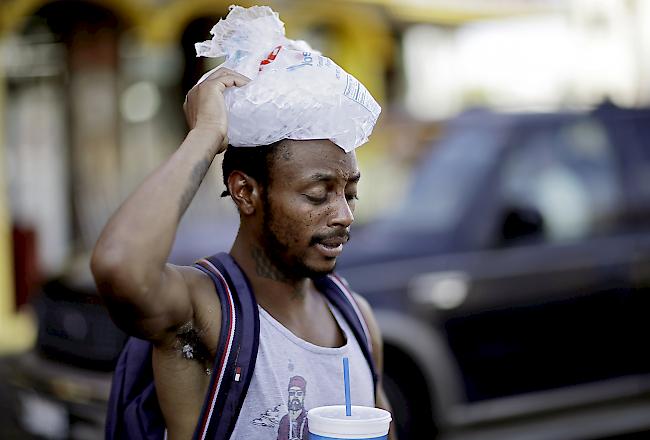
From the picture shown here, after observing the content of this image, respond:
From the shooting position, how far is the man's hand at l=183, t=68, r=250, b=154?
2133 mm

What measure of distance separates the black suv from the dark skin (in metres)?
3.00

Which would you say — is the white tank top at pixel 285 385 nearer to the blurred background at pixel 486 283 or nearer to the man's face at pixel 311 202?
the man's face at pixel 311 202

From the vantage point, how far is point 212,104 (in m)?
2.16

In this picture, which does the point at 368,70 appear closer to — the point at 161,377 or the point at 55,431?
the point at 55,431

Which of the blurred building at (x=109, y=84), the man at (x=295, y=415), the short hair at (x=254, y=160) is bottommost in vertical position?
the man at (x=295, y=415)

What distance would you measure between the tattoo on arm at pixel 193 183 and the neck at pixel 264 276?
12.6 inches

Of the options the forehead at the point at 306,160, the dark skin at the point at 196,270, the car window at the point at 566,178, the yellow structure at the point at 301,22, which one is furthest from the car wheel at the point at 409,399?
the yellow structure at the point at 301,22

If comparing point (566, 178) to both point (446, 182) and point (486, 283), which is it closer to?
point (446, 182)

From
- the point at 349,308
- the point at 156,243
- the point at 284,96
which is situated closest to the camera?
the point at 156,243

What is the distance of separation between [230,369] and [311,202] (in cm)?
41

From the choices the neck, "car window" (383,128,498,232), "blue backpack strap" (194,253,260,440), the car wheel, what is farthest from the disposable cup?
"car window" (383,128,498,232)

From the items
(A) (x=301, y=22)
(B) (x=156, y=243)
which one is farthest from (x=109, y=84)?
(B) (x=156, y=243)

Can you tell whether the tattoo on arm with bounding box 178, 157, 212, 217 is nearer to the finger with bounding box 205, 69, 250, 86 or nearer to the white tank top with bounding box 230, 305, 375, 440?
the finger with bounding box 205, 69, 250, 86

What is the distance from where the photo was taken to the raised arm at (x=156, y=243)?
194cm
